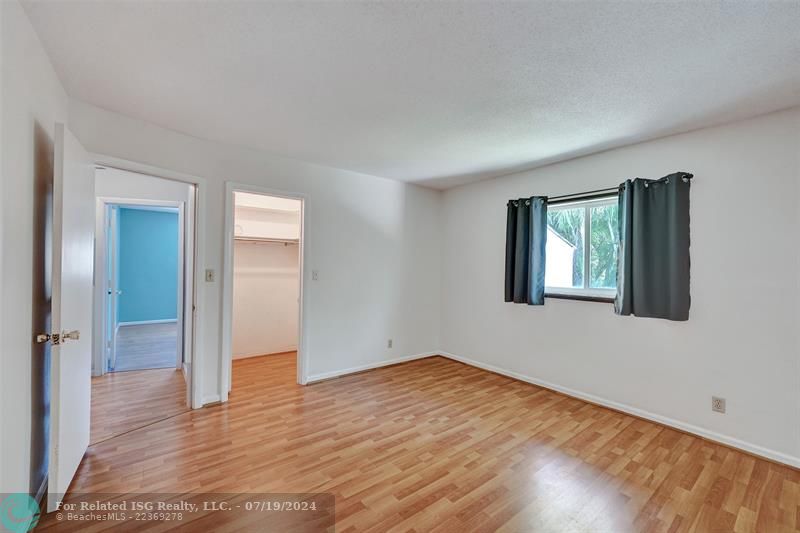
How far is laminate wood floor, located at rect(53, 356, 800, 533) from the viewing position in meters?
1.79

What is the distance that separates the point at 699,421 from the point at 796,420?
1.76 ft

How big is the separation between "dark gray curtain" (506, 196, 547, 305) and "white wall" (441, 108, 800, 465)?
242 mm

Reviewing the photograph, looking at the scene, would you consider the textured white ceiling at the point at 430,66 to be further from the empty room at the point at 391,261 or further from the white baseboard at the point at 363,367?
the white baseboard at the point at 363,367

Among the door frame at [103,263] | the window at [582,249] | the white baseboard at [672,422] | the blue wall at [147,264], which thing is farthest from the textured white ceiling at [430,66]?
the blue wall at [147,264]

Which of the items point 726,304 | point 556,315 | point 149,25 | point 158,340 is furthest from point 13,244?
point 158,340

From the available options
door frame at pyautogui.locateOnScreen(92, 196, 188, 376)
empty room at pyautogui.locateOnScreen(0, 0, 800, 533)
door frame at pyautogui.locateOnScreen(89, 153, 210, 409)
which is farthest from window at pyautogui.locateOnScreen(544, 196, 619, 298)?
door frame at pyautogui.locateOnScreen(92, 196, 188, 376)

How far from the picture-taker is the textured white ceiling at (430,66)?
1510 mm

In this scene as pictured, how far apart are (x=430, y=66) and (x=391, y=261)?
283 cm

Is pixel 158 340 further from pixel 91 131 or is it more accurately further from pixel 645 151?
pixel 645 151

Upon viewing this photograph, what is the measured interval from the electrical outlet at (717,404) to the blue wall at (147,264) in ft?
27.6

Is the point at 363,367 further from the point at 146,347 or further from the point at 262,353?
the point at 146,347

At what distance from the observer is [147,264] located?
7.36 m

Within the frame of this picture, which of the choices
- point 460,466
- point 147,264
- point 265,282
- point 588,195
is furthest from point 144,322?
point 588,195

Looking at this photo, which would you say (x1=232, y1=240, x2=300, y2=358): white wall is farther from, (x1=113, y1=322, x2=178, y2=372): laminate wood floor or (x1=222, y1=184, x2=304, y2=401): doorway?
(x1=113, y1=322, x2=178, y2=372): laminate wood floor
